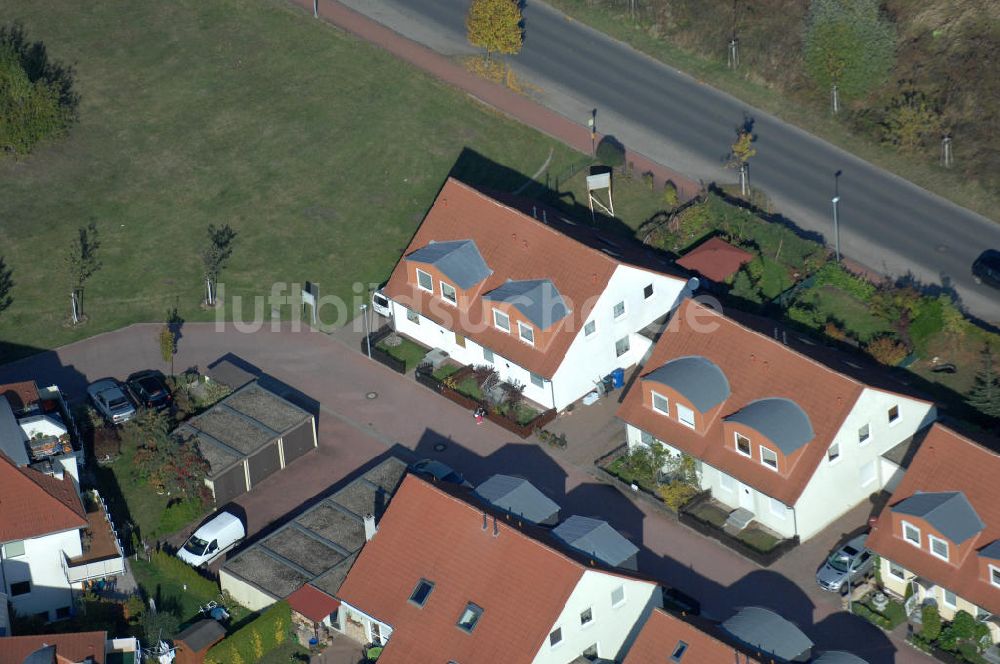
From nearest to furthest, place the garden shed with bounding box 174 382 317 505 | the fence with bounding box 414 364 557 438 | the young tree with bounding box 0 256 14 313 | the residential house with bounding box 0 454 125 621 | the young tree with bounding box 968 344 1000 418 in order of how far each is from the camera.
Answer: the residential house with bounding box 0 454 125 621 < the garden shed with bounding box 174 382 317 505 < the young tree with bounding box 968 344 1000 418 < the fence with bounding box 414 364 557 438 < the young tree with bounding box 0 256 14 313

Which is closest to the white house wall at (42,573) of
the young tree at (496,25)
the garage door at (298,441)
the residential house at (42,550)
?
the residential house at (42,550)

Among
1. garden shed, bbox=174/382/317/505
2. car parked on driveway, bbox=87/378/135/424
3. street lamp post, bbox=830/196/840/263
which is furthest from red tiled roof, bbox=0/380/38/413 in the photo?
street lamp post, bbox=830/196/840/263

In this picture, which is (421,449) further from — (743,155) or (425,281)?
(743,155)

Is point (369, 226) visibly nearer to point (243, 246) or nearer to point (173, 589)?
point (243, 246)

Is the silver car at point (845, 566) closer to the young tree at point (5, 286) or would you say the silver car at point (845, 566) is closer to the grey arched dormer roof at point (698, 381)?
the grey arched dormer roof at point (698, 381)

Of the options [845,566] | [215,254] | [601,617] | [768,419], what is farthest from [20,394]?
[845,566]

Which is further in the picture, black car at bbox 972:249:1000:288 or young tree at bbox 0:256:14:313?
young tree at bbox 0:256:14:313

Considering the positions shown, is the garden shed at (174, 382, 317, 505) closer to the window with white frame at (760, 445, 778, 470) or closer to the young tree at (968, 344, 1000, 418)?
the window with white frame at (760, 445, 778, 470)
